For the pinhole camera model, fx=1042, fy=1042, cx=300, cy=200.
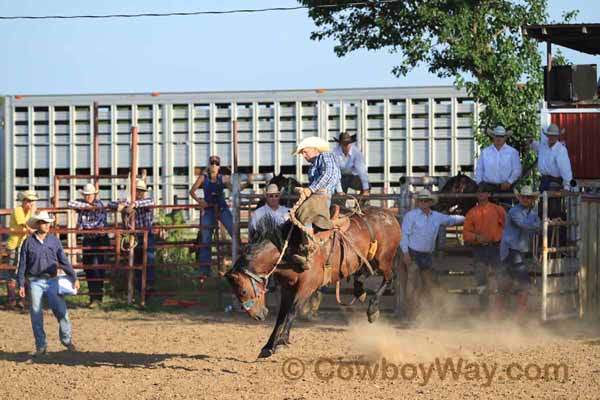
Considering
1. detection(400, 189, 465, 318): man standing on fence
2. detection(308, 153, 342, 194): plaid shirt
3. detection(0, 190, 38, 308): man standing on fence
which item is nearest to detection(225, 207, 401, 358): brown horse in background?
detection(308, 153, 342, 194): plaid shirt

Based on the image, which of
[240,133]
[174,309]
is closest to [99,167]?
[240,133]

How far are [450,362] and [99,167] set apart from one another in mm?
14471

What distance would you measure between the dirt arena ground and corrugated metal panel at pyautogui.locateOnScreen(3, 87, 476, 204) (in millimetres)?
8405

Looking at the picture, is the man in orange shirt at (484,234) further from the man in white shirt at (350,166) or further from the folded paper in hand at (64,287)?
the folded paper in hand at (64,287)

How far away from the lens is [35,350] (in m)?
11.7

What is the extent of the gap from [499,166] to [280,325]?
497 cm

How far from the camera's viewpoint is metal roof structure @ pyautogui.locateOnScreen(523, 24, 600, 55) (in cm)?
1542

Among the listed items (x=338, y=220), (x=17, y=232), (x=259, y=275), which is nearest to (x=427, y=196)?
(x=338, y=220)

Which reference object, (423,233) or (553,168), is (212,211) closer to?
(423,233)

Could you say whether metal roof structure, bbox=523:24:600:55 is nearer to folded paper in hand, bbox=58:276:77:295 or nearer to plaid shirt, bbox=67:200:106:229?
plaid shirt, bbox=67:200:106:229

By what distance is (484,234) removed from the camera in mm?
13375

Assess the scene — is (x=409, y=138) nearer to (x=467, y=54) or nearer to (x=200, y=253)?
(x=467, y=54)

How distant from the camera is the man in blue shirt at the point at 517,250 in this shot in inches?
516

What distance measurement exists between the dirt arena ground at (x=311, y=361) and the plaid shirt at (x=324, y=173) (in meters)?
1.70
